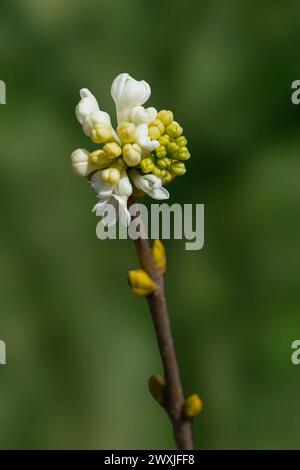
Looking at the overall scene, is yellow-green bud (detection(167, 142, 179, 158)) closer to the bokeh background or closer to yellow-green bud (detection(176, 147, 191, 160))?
yellow-green bud (detection(176, 147, 191, 160))

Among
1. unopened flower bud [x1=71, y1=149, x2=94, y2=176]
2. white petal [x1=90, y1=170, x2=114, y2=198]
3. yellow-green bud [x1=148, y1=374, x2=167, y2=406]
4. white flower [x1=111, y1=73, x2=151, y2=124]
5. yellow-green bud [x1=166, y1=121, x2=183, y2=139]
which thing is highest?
white flower [x1=111, y1=73, x2=151, y2=124]

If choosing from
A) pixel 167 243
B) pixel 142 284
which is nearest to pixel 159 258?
pixel 142 284

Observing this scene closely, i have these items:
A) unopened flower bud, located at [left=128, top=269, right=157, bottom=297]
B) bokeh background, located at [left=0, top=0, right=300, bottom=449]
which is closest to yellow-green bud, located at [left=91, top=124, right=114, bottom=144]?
unopened flower bud, located at [left=128, top=269, right=157, bottom=297]

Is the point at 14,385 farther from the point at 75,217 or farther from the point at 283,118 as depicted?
the point at 283,118

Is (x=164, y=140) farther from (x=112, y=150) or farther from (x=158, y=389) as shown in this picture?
(x=158, y=389)

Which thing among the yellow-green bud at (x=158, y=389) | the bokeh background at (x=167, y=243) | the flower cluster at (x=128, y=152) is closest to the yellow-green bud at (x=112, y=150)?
the flower cluster at (x=128, y=152)

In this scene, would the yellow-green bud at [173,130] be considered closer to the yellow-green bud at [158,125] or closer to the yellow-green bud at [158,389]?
the yellow-green bud at [158,125]

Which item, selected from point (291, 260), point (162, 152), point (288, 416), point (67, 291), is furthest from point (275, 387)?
point (162, 152)
